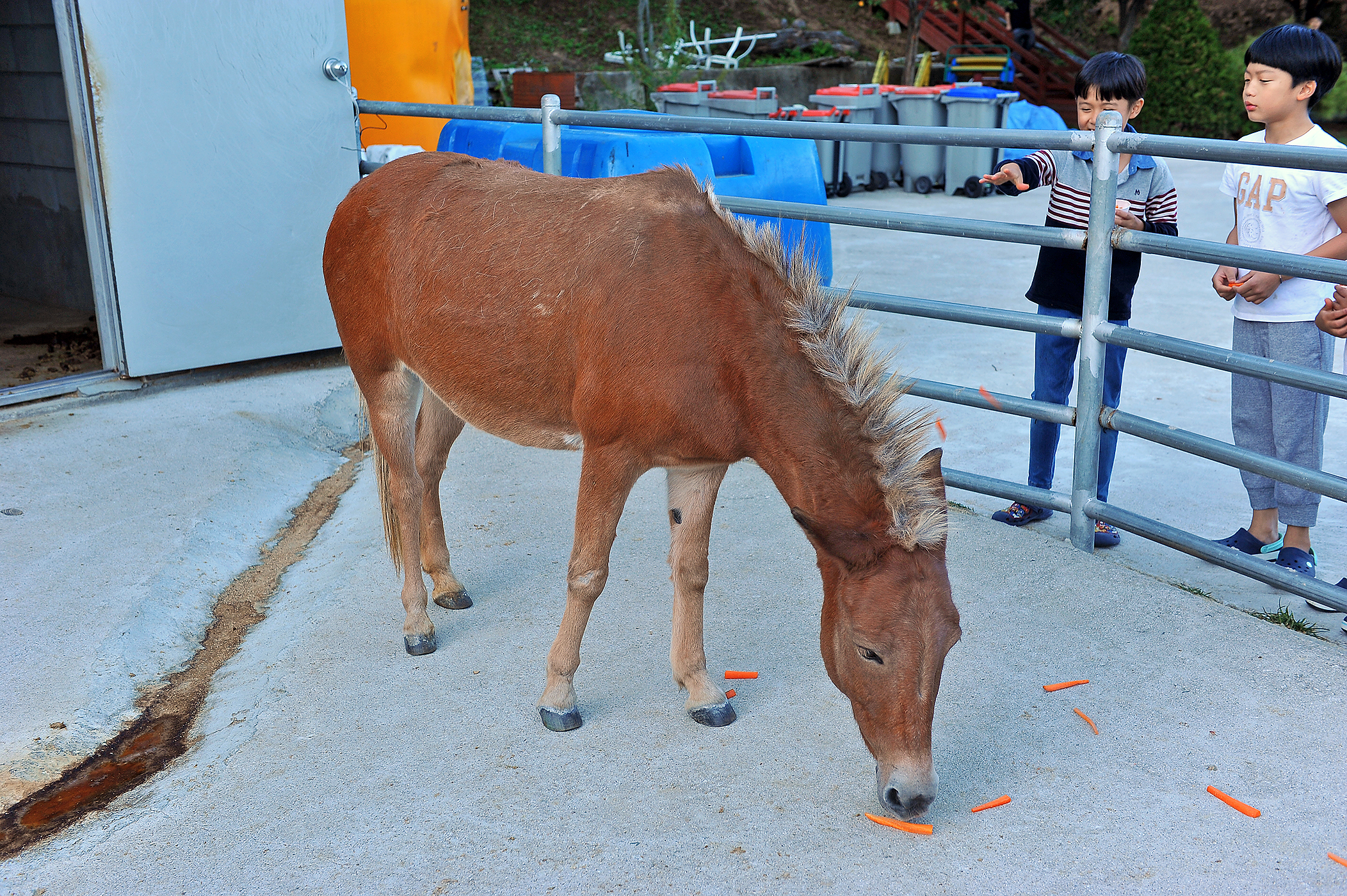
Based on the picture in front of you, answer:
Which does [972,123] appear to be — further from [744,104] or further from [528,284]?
[528,284]

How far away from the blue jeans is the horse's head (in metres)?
2.10

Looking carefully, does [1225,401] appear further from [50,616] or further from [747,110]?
[747,110]

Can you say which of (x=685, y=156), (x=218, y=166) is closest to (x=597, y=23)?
(x=685, y=156)

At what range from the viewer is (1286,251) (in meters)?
3.55

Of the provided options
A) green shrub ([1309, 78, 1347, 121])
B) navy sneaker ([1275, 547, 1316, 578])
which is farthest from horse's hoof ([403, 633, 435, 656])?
green shrub ([1309, 78, 1347, 121])

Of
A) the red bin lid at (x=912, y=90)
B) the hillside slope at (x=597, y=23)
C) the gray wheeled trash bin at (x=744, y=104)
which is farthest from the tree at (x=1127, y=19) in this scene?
the gray wheeled trash bin at (x=744, y=104)

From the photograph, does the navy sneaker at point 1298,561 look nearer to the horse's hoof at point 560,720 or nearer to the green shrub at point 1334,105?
the horse's hoof at point 560,720

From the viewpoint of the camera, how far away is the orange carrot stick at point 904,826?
7.90 ft

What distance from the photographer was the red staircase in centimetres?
1908

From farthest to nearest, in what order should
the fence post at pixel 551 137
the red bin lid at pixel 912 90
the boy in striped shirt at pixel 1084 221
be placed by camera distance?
the red bin lid at pixel 912 90 → the fence post at pixel 551 137 → the boy in striped shirt at pixel 1084 221

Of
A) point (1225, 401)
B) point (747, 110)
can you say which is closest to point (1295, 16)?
point (747, 110)

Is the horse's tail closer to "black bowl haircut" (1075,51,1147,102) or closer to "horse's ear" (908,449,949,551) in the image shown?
"horse's ear" (908,449,949,551)

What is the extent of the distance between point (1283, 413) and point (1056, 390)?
0.86 metres

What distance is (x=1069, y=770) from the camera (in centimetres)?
265
